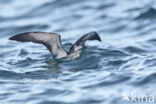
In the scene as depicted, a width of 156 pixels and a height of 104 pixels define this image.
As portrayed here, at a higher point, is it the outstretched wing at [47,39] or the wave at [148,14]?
the wave at [148,14]

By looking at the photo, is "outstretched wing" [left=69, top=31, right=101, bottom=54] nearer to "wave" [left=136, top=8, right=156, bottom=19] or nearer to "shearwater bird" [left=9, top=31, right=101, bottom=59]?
"shearwater bird" [left=9, top=31, right=101, bottom=59]

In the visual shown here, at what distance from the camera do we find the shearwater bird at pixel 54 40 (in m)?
10.1

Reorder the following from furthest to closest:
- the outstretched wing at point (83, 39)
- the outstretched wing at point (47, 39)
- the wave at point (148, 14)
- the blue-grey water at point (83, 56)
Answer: the wave at point (148, 14)
the outstretched wing at point (83, 39)
the outstretched wing at point (47, 39)
the blue-grey water at point (83, 56)

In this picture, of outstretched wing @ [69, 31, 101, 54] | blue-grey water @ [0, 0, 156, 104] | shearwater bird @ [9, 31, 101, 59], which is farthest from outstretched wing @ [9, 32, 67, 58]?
outstretched wing @ [69, 31, 101, 54]

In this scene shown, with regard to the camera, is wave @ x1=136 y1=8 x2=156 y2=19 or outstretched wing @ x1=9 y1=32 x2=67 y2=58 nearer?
outstretched wing @ x1=9 y1=32 x2=67 y2=58

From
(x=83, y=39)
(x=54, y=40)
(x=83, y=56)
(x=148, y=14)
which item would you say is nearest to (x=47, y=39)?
(x=54, y=40)

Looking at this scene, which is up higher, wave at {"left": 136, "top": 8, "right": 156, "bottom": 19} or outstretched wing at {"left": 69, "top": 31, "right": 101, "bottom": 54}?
wave at {"left": 136, "top": 8, "right": 156, "bottom": 19}

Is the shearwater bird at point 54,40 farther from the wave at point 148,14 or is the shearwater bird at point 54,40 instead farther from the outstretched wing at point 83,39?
the wave at point 148,14

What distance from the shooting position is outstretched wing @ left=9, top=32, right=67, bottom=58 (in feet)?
32.9

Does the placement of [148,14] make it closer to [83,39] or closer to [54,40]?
[83,39]

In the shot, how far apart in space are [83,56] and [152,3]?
687cm

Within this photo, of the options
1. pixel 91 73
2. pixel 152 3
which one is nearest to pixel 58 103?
pixel 91 73

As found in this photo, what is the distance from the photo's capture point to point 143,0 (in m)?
17.6

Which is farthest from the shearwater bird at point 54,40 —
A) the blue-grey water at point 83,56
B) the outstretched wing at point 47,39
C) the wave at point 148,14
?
the wave at point 148,14
